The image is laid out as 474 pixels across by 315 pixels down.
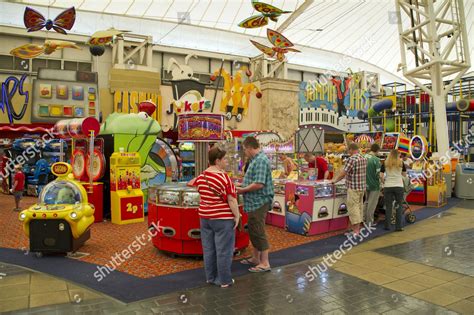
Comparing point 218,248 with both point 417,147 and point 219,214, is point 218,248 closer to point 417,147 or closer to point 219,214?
point 219,214

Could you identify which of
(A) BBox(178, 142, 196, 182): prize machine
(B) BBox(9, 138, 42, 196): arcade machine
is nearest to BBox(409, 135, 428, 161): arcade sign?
(A) BBox(178, 142, 196, 182): prize machine

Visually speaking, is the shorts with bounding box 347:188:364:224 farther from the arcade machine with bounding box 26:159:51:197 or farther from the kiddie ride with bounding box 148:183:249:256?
the arcade machine with bounding box 26:159:51:197

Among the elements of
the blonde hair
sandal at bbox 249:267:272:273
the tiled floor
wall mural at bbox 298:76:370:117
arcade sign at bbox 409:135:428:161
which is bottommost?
the tiled floor

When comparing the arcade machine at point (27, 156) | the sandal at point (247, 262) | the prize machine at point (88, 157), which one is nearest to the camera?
the sandal at point (247, 262)

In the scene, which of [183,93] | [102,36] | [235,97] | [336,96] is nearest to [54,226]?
[102,36]

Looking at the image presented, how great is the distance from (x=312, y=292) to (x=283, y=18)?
22749 millimetres

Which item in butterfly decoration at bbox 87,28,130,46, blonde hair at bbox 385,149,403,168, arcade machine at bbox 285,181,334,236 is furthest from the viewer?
butterfly decoration at bbox 87,28,130,46

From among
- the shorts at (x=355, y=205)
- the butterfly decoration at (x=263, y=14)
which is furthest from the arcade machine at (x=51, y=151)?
the shorts at (x=355, y=205)

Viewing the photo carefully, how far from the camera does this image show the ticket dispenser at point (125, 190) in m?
7.99

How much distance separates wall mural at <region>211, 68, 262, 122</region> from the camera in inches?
739

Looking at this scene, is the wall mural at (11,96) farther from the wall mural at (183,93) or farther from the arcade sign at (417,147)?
the arcade sign at (417,147)

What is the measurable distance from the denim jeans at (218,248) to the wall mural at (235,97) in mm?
14914

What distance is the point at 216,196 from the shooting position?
4.03m

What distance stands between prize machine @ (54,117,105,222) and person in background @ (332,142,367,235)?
494 centimetres
